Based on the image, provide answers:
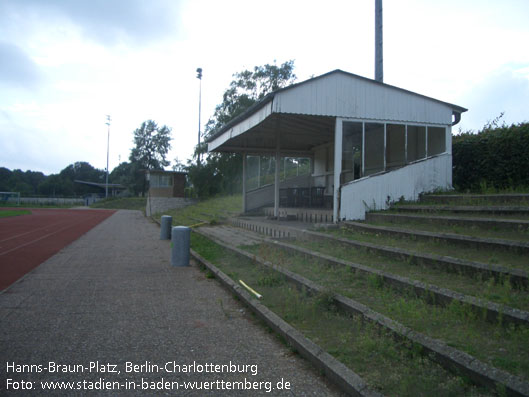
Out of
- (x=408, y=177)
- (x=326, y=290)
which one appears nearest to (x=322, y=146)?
(x=408, y=177)

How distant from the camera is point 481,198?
889 centimetres

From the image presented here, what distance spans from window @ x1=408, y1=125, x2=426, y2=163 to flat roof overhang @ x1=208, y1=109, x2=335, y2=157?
2531 millimetres

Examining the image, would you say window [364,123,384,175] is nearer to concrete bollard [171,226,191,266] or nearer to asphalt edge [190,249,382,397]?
concrete bollard [171,226,191,266]

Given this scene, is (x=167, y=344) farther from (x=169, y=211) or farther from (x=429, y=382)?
(x=169, y=211)

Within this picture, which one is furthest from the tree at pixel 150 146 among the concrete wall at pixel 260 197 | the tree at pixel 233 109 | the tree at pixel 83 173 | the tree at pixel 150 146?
the concrete wall at pixel 260 197

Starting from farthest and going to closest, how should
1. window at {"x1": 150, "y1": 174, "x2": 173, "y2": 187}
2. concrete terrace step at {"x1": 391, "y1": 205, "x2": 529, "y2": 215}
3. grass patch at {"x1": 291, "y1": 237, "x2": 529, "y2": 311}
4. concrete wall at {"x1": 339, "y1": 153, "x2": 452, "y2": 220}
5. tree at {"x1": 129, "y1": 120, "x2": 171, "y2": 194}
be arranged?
tree at {"x1": 129, "y1": 120, "x2": 171, "y2": 194}
window at {"x1": 150, "y1": 174, "x2": 173, "y2": 187}
concrete wall at {"x1": 339, "y1": 153, "x2": 452, "y2": 220}
concrete terrace step at {"x1": 391, "y1": 205, "x2": 529, "y2": 215}
grass patch at {"x1": 291, "y1": 237, "x2": 529, "y2": 311}

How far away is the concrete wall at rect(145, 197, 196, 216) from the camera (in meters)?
33.0

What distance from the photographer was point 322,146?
17.8 meters

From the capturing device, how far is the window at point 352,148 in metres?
11.4

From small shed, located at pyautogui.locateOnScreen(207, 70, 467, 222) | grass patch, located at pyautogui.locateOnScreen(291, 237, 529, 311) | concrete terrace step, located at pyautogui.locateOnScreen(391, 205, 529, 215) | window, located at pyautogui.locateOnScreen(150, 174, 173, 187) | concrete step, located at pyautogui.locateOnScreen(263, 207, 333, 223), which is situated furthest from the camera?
window, located at pyautogui.locateOnScreen(150, 174, 173, 187)

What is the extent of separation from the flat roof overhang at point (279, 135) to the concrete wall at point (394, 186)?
92.2 inches

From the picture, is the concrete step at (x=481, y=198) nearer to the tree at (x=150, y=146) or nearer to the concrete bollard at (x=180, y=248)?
the concrete bollard at (x=180, y=248)

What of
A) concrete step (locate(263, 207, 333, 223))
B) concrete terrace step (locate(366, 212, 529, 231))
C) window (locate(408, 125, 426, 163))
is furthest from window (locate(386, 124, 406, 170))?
concrete terrace step (locate(366, 212, 529, 231))

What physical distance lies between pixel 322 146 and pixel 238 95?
19336 millimetres
